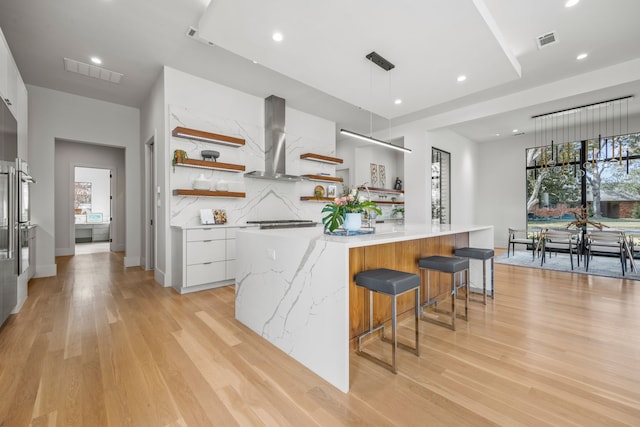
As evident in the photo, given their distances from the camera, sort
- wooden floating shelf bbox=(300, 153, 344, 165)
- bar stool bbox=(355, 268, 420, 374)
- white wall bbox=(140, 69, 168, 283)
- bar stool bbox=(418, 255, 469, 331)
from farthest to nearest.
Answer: wooden floating shelf bbox=(300, 153, 344, 165) → white wall bbox=(140, 69, 168, 283) → bar stool bbox=(418, 255, 469, 331) → bar stool bbox=(355, 268, 420, 374)

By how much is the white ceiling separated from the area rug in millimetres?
2804

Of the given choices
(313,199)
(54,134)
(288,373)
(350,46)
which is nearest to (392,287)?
(288,373)

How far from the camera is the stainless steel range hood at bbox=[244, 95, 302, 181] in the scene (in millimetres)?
4941

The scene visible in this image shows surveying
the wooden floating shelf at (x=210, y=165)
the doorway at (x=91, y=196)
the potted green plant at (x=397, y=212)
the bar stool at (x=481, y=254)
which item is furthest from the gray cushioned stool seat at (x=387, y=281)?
the doorway at (x=91, y=196)

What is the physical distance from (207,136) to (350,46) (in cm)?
237

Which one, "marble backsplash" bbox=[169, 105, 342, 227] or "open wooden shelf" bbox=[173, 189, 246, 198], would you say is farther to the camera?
"marble backsplash" bbox=[169, 105, 342, 227]

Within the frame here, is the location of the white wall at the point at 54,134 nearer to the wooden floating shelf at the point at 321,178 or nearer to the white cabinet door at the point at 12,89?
the white cabinet door at the point at 12,89

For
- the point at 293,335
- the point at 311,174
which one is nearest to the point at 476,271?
the point at 293,335

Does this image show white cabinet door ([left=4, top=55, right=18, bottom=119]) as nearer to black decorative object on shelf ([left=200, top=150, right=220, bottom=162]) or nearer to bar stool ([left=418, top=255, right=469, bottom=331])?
black decorative object on shelf ([left=200, top=150, right=220, bottom=162])

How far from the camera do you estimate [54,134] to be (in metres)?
4.84

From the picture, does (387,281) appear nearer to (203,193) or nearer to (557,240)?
(203,193)

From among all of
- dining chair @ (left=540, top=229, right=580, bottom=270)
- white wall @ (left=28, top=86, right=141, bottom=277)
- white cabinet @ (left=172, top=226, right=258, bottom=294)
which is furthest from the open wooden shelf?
dining chair @ (left=540, top=229, right=580, bottom=270)

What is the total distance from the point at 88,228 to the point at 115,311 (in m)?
7.99

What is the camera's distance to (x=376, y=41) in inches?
107
